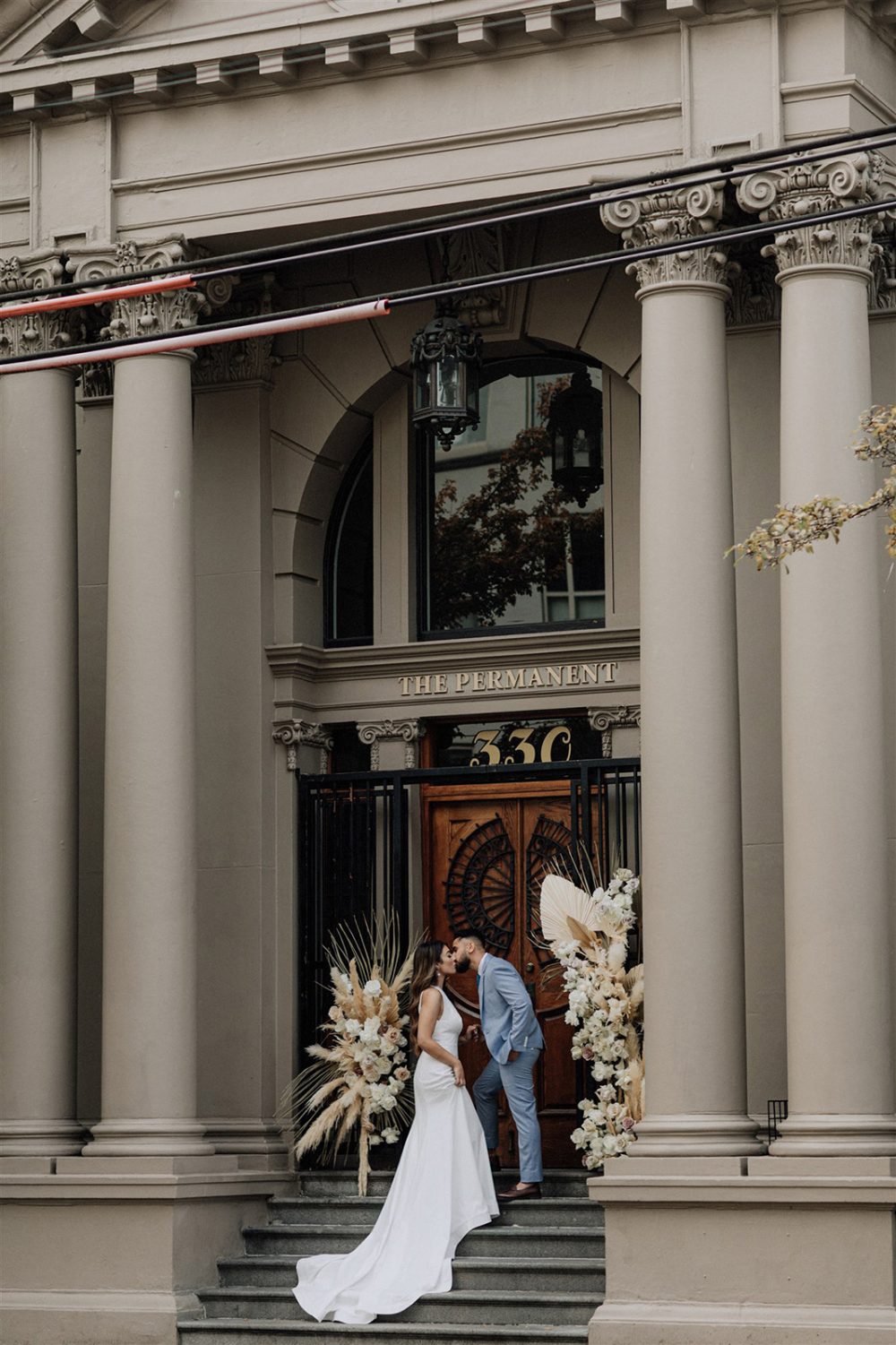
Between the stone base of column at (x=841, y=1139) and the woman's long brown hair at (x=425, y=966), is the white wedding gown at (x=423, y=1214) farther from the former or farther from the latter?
the stone base of column at (x=841, y=1139)

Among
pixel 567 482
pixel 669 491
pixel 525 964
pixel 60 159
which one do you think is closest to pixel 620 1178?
pixel 525 964

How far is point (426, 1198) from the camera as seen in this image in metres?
16.4

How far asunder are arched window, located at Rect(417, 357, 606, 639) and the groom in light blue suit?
326 cm

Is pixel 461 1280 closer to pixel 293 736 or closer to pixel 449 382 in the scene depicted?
pixel 293 736

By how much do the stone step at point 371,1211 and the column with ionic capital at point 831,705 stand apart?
2.29 m

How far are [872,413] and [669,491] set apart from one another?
1535 millimetres

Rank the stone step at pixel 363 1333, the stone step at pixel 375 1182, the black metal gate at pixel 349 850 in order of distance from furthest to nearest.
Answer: the black metal gate at pixel 349 850 → the stone step at pixel 375 1182 → the stone step at pixel 363 1333

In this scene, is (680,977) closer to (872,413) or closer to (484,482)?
(872,413)

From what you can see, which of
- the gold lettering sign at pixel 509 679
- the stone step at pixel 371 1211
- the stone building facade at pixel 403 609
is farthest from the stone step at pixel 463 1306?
the gold lettering sign at pixel 509 679

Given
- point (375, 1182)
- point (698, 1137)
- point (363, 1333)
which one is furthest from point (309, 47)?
point (363, 1333)

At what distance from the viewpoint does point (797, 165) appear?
15555mm

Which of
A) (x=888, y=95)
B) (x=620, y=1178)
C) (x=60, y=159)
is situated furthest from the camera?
(x=60, y=159)

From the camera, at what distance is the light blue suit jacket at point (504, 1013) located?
54.6 ft

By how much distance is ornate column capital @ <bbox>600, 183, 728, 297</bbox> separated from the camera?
15766 millimetres
